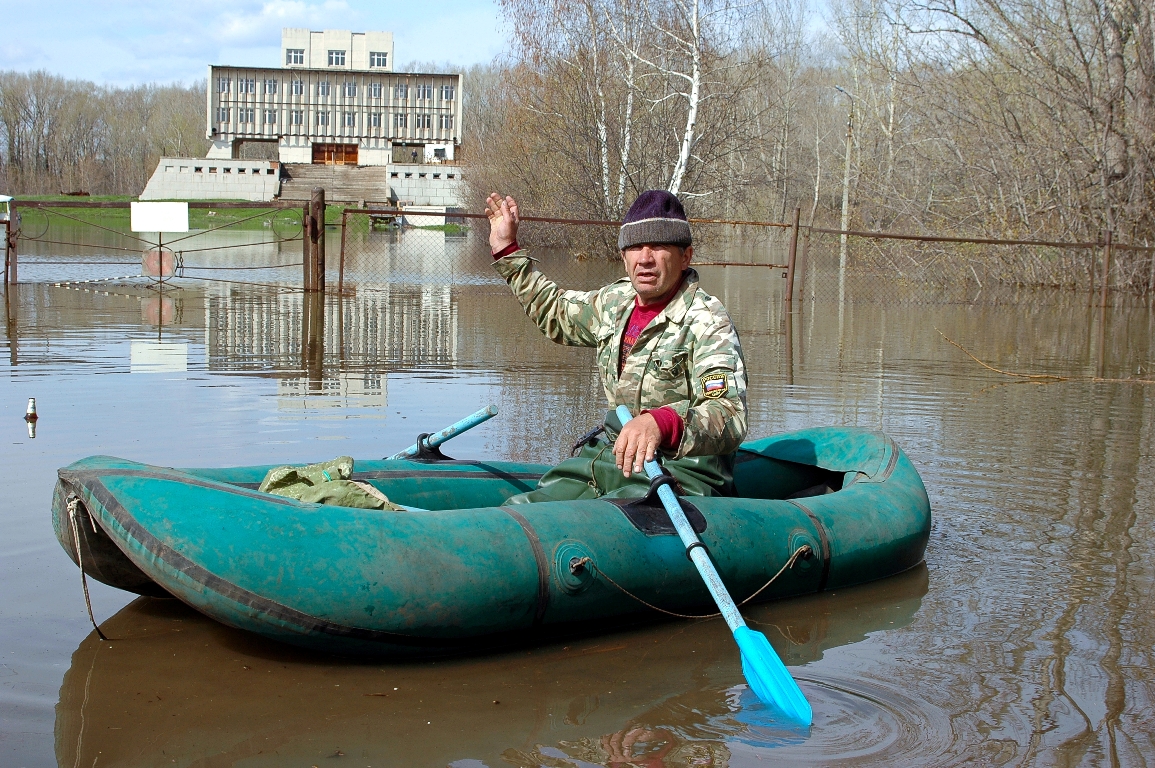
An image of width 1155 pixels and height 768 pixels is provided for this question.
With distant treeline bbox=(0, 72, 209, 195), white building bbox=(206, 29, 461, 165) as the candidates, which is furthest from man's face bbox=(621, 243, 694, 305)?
distant treeline bbox=(0, 72, 209, 195)

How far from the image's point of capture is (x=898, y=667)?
3.79 m

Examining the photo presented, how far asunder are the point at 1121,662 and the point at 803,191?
2013 inches

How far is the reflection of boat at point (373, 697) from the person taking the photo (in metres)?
3.05

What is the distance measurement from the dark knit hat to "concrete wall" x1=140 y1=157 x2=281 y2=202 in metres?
62.3

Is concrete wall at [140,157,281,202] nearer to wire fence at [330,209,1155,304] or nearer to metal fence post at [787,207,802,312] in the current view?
wire fence at [330,209,1155,304]

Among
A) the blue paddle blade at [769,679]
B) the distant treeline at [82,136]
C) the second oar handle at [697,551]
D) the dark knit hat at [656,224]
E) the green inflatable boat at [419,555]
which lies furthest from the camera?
the distant treeline at [82,136]

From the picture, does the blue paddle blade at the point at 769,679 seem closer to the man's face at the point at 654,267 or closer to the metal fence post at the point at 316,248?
the man's face at the point at 654,267

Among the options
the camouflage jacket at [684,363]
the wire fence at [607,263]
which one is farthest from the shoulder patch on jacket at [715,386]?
the wire fence at [607,263]

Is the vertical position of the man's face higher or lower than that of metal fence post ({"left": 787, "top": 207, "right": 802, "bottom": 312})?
lower

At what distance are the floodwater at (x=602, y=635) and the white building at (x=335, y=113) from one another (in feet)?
218

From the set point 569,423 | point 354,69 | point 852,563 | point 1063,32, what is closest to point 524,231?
point 1063,32

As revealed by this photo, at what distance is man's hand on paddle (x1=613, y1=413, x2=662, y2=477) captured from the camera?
377 cm

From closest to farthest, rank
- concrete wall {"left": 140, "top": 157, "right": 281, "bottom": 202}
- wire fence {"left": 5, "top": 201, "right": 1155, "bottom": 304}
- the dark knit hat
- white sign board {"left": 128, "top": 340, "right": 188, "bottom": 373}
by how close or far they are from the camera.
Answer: the dark knit hat < white sign board {"left": 128, "top": 340, "right": 188, "bottom": 373} < wire fence {"left": 5, "top": 201, "right": 1155, "bottom": 304} < concrete wall {"left": 140, "top": 157, "right": 281, "bottom": 202}

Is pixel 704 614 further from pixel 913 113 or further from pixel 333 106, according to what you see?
pixel 333 106
